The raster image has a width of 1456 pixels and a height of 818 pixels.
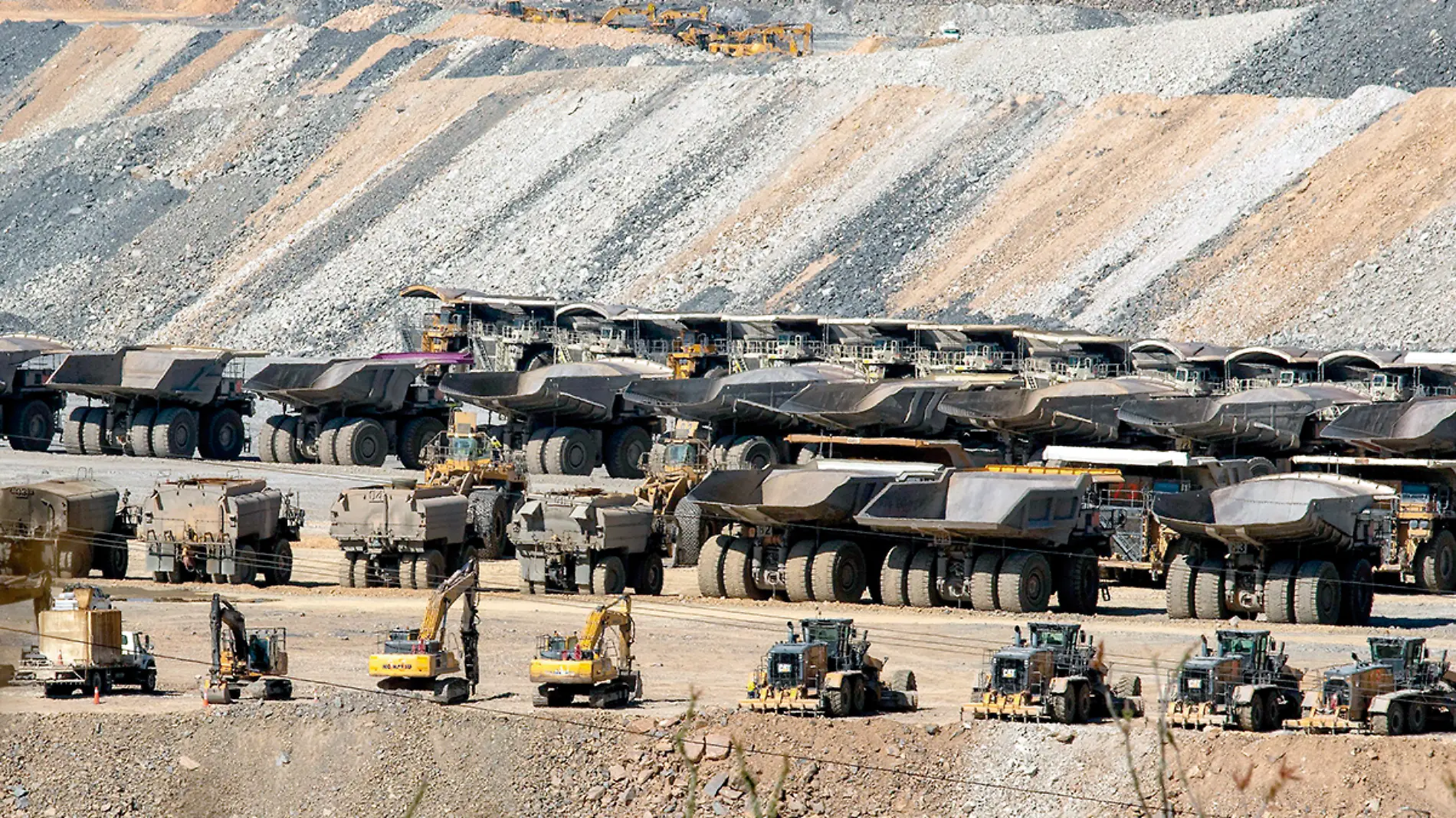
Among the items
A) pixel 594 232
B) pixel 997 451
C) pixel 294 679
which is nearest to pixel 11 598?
pixel 294 679

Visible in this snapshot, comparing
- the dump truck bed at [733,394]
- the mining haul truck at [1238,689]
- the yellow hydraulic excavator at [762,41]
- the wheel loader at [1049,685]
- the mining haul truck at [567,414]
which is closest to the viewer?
the mining haul truck at [1238,689]

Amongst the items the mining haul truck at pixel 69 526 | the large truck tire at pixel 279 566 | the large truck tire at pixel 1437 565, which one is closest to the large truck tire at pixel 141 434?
the mining haul truck at pixel 69 526

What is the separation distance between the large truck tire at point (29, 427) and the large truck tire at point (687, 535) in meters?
25.1

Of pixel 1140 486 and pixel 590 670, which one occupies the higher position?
pixel 1140 486

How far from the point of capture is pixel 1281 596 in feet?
124

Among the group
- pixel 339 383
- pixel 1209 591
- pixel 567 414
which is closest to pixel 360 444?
pixel 339 383

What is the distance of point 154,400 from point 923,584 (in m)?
29.0

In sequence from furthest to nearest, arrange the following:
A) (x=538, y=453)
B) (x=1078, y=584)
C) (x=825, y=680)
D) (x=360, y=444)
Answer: (x=360, y=444)
(x=538, y=453)
(x=1078, y=584)
(x=825, y=680)

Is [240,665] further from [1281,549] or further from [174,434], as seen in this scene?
[174,434]

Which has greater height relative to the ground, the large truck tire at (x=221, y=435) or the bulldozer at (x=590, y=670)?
the large truck tire at (x=221, y=435)

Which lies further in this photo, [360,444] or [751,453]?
[360,444]

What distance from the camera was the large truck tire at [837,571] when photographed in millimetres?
40156

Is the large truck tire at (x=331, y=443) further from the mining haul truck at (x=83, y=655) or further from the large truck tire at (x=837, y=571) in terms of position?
the mining haul truck at (x=83, y=655)

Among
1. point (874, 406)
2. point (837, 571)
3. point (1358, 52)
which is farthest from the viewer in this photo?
point (1358, 52)
